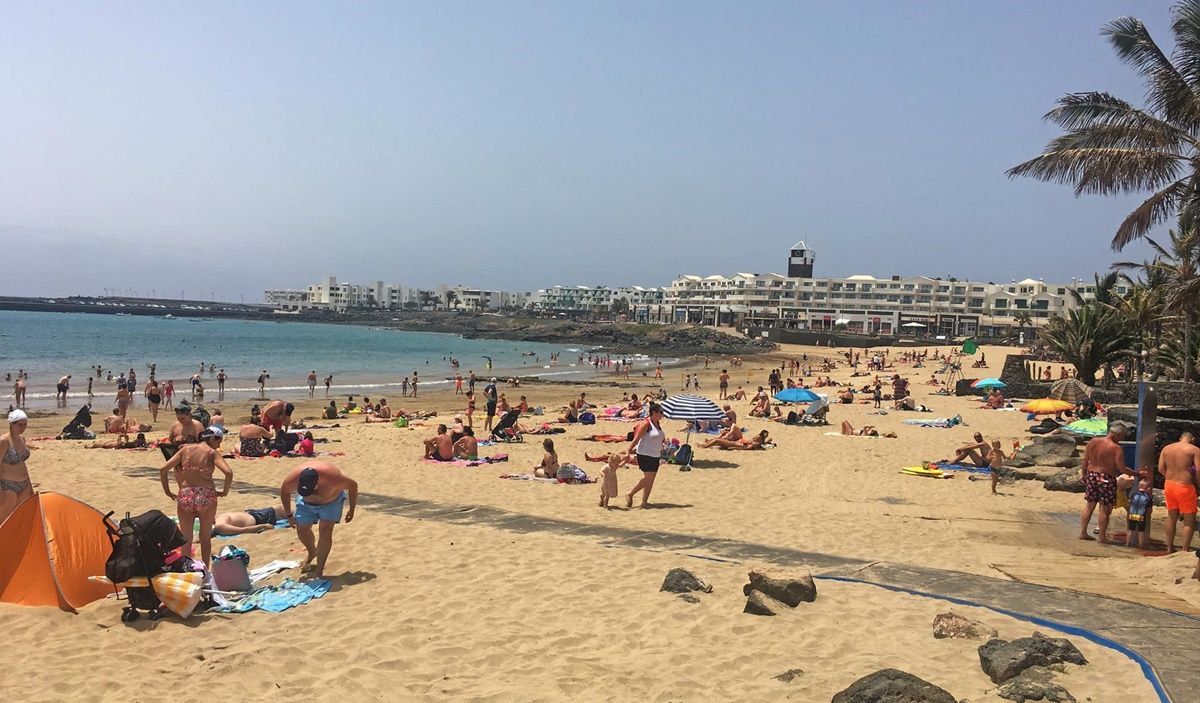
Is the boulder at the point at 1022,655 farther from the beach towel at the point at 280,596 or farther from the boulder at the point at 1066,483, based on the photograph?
the boulder at the point at 1066,483

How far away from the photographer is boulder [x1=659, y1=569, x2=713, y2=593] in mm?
6422

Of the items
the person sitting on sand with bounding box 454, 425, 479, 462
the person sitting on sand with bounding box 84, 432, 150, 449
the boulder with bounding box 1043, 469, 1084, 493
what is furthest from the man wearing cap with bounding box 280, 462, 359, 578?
the person sitting on sand with bounding box 84, 432, 150, 449

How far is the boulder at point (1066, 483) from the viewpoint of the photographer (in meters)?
11.4

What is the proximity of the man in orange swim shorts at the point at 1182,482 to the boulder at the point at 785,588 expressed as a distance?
13.1 feet

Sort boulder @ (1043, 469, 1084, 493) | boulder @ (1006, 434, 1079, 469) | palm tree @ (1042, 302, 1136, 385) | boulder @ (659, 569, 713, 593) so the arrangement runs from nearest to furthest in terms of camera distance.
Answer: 1. boulder @ (659, 569, 713, 593)
2. boulder @ (1043, 469, 1084, 493)
3. boulder @ (1006, 434, 1079, 469)
4. palm tree @ (1042, 302, 1136, 385)

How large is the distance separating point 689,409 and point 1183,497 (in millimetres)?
7478

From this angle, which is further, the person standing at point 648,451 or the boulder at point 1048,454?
the boulder at point 1048,454

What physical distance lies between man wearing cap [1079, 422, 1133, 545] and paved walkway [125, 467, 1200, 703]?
2.43 m

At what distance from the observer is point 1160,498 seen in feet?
32.5

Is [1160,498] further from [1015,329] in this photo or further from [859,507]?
[1015,329]

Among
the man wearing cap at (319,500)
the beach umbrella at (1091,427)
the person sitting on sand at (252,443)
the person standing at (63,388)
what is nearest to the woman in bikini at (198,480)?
the man wearing cap at (319,500)

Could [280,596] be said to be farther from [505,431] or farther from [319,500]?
[505,431]

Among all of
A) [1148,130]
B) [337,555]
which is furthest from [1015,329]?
[337,555]

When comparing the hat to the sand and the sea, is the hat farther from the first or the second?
the sea
